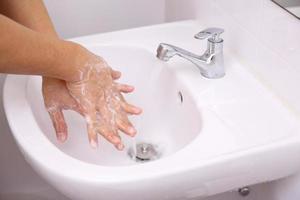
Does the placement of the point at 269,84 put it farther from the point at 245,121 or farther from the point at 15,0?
the point at 15,0

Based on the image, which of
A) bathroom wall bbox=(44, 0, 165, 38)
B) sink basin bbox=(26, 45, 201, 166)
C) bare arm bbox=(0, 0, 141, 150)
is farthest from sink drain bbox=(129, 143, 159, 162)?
bathroom wall bbox=(44, 0, 165, 38)

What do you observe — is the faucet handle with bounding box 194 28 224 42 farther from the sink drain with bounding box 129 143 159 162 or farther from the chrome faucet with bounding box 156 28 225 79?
the sink drain with bounding box 129 143 159 162

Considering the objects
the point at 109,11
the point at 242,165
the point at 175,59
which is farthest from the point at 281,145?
the point at 109,11

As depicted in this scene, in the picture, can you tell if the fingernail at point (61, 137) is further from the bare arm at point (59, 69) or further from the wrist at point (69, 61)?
the wrist at point (69, 61)

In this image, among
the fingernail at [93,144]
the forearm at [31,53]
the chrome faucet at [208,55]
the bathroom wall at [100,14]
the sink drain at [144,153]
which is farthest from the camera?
the bathroom wall at [100,14]

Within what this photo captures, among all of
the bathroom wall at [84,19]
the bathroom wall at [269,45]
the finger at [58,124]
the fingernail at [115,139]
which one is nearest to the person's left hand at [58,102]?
the finger at [58,124]

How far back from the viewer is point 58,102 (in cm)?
85

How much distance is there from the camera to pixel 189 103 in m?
0.87

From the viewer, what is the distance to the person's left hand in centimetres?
84

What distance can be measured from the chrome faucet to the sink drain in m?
0.22

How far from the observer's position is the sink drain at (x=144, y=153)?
38.2 inches

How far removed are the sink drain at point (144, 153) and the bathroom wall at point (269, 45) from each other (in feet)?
0.86

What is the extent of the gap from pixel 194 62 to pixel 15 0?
41 cm

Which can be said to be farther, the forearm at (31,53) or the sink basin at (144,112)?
the sink basin at (144,112)
